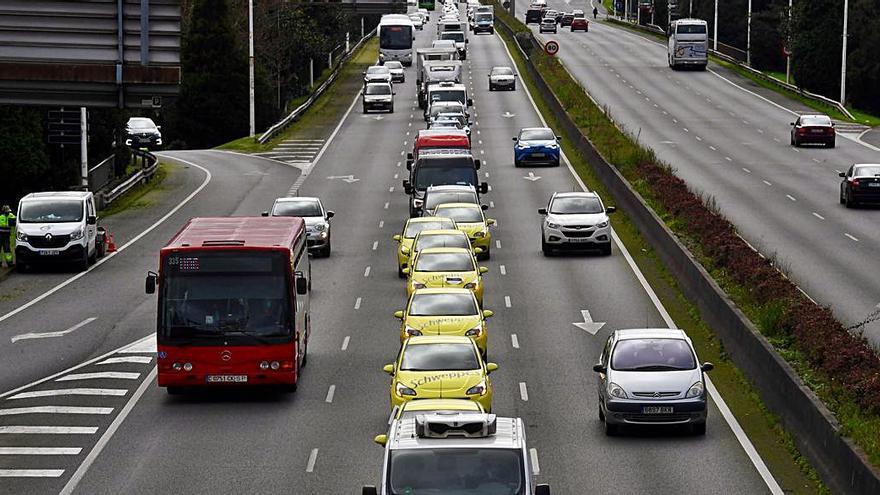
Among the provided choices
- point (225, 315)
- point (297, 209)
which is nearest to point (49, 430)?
point (225, 315)

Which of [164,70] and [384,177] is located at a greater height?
[164,70]

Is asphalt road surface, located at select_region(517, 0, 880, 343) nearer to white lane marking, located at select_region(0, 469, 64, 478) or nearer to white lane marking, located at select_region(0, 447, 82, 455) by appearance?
white lane marking, located at select_region(0, 447, 82, 455)

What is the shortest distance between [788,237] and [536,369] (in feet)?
59.3

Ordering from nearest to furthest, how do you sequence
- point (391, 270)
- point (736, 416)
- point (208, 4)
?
point (736, 416)
point (391, 270)
point (208, 4)

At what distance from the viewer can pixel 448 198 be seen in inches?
1833

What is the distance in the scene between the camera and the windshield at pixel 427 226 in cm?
4084

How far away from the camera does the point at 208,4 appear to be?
347 ft

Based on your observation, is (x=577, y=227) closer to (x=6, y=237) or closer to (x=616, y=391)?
(x=6, y=237)

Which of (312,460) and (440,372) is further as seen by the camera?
(440,372)

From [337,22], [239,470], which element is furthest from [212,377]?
[337,22]

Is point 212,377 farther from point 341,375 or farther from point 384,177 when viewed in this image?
point 384,177

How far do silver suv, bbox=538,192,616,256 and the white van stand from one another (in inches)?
501

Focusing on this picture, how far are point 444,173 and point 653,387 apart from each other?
28.0 metres

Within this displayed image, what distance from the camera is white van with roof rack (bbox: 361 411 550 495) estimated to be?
15328 millimetres
